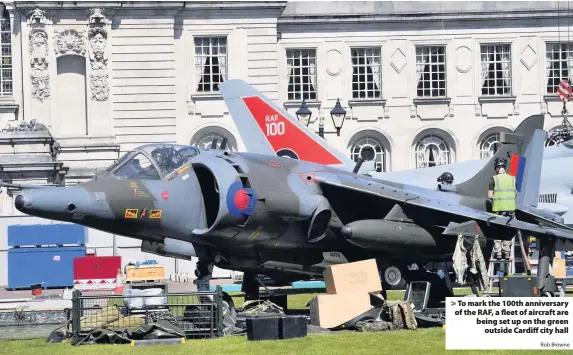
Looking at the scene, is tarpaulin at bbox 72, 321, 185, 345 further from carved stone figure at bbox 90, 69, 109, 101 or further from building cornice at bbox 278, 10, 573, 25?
building cornice at bbox 278, 10, 573, 25

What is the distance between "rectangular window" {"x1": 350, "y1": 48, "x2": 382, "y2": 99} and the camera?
72.2 metres

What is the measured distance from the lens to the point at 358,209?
1025 inches

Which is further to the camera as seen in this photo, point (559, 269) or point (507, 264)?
point (559, 269)

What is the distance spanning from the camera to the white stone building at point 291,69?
68312 mm

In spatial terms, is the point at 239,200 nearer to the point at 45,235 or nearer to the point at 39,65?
the point at 45,235

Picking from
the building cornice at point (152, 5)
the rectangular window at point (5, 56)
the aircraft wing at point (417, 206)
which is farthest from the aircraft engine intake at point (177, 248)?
the rectangular window at point (5, 56)

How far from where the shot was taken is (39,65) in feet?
223

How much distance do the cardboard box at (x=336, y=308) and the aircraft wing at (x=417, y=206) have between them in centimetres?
255

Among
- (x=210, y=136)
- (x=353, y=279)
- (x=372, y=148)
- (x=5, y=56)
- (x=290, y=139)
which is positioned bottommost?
(x=353, y=279)

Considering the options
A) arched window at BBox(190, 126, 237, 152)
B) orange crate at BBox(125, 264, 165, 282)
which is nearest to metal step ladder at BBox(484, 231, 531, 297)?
orange crate at BBox(125, 264, 165, 282)

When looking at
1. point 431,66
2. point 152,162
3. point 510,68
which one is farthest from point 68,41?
point 152,162

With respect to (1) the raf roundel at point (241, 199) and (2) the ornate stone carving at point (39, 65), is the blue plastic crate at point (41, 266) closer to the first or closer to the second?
(1) the raf roundel at point (241, 199)

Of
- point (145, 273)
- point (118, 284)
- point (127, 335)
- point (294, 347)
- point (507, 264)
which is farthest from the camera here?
point (145, 273)

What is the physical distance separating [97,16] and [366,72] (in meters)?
13.4
